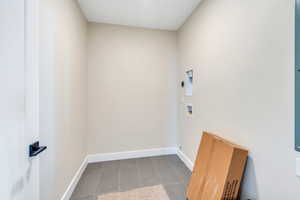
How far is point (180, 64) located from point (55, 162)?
108 inches

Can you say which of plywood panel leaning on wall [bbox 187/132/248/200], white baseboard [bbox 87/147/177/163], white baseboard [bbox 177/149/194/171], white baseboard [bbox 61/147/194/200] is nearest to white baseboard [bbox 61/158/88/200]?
white baseboard [bbox 61/147/194/200]

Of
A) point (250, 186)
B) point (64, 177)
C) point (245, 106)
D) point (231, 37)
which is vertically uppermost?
point (231, 37)

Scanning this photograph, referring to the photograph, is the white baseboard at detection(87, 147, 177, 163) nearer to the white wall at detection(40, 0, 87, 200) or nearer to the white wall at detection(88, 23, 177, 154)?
the white wall at detection(88, 23, 177, 154)

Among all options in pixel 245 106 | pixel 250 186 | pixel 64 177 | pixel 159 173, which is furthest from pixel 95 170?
pixel 245 106

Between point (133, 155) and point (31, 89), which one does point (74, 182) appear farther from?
point (31, 89)

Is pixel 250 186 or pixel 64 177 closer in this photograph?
pixel 250 186

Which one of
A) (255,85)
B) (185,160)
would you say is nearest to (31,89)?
(255,85)

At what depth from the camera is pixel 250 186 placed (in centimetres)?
134

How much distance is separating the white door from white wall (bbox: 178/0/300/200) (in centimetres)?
171

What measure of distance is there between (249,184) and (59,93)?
7.23ft

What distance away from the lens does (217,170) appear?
1481mm

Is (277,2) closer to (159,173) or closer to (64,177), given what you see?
(159,173)

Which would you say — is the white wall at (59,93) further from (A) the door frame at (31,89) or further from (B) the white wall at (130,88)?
(B) the white wall at (130,88)

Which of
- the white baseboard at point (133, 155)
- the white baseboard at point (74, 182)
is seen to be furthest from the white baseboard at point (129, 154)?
the white baseboard at point (74, 182)
